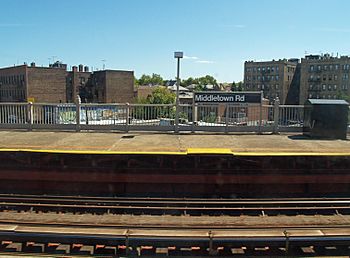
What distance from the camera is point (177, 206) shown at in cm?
928

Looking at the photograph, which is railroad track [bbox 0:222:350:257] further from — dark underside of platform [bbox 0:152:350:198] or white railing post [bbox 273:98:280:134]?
white railing post [bbox 273:98:280:134]

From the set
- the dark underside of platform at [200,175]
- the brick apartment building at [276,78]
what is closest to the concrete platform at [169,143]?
the dark underside of platform at [200,175]

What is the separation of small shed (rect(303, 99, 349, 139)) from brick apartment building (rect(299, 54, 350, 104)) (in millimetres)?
81248

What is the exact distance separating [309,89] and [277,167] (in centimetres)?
9337

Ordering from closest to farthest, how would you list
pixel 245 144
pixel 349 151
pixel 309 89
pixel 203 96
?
pixel 349 151
pixel 245 144
pixel 203 96
pixel 309 89

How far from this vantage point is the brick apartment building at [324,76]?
90.9 meters

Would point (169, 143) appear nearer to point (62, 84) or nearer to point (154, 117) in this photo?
point (154, 117)

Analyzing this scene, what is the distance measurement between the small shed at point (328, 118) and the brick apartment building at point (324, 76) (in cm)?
8125

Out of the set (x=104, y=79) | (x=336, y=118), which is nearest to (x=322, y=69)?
(x=104, y=79)

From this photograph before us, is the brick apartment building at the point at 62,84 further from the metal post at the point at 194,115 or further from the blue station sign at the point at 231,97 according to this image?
the blue station sign at the point at 231,97

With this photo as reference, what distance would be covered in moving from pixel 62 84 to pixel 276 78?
2407 inches

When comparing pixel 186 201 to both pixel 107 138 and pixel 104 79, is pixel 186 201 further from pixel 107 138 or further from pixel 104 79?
pixel 104 79

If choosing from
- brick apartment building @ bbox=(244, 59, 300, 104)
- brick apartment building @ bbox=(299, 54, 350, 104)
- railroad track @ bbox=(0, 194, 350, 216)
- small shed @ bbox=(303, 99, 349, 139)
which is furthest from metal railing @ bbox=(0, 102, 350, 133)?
brick apartment building @ bbox=(244, 59, 300, 104)

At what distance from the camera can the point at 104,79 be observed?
8862 cm
